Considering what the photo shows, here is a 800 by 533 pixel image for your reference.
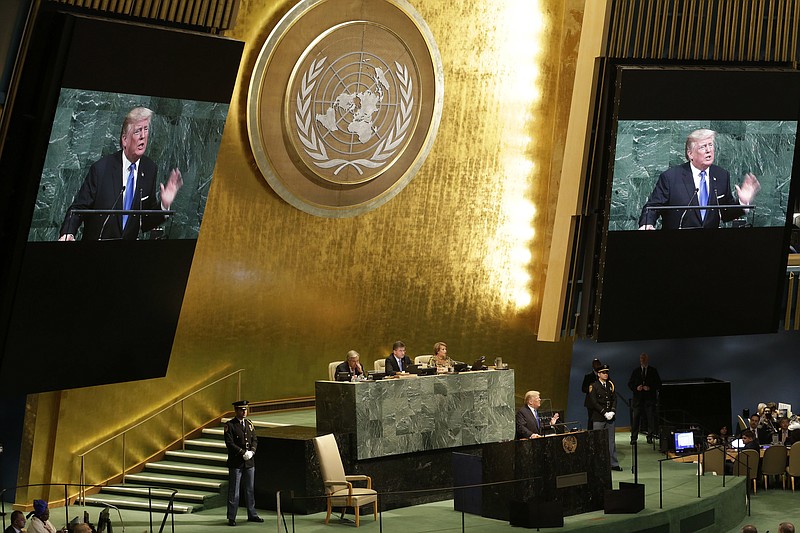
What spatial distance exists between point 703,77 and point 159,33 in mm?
6820

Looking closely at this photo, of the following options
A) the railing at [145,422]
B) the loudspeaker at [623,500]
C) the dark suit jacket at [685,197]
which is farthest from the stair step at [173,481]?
the dark suit jacket at [685,197]

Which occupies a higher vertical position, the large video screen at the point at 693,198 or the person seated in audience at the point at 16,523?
the large video screen at the point at 693,198

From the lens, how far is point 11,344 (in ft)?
36.6

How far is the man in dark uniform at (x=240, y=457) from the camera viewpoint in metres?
11.6

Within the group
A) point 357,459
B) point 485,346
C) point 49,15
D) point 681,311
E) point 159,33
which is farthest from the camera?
point 485,346

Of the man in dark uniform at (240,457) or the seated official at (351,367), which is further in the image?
the seated official at (351,367)

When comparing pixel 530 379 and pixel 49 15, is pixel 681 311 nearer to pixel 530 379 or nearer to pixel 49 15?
pixel 530 379

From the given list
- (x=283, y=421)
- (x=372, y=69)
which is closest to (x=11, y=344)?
(x=283, y=421)

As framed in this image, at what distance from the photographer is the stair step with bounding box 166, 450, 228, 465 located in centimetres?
1334

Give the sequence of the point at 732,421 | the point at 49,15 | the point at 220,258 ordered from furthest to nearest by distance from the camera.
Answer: the point at 732,421
the point at 220,258
the point at 49,15

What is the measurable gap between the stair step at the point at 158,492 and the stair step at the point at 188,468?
32 cm

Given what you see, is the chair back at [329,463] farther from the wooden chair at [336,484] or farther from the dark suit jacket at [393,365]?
the dark suit jacket at [393,365]

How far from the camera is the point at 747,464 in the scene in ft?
50.3

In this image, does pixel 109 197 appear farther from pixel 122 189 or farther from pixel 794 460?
pixel 794 460
